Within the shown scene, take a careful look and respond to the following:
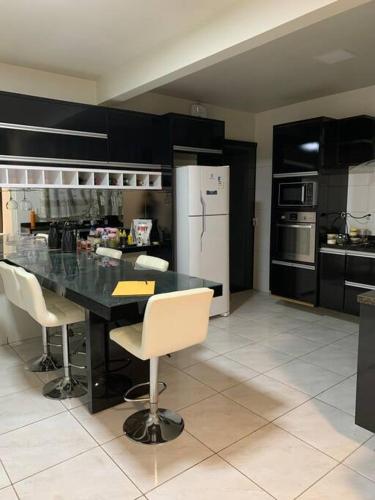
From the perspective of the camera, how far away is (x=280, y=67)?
148 inches

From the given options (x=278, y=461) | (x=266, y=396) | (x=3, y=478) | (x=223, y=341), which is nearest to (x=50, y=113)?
(x=223, y=341)

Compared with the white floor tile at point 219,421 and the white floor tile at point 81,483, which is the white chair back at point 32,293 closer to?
the white floor tile at point 81,483

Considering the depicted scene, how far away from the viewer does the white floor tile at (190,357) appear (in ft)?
10.7

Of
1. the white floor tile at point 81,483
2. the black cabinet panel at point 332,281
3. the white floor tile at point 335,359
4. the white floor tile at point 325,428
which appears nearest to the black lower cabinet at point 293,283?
the black cabinet panel at point 332,281

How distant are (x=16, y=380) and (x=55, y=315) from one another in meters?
0.82

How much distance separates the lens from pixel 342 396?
8.93ft

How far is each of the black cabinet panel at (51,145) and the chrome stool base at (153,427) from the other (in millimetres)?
2513

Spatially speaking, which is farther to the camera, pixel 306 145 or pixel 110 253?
pixel 306 145

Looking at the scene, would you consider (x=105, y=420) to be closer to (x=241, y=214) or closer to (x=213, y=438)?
(x=213, y=438)

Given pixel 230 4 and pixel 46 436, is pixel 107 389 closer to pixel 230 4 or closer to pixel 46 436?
pixel 46 436

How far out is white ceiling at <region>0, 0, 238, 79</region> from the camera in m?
2.57

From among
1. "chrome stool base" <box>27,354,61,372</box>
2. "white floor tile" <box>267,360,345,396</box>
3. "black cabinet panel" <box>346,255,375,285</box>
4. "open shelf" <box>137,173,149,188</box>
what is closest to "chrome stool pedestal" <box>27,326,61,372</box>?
"chrome stool base" <box>27,354,61,372</box>

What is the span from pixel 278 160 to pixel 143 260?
2.56 meters

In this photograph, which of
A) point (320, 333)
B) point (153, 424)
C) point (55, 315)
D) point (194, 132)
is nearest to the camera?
point (153, 424)
